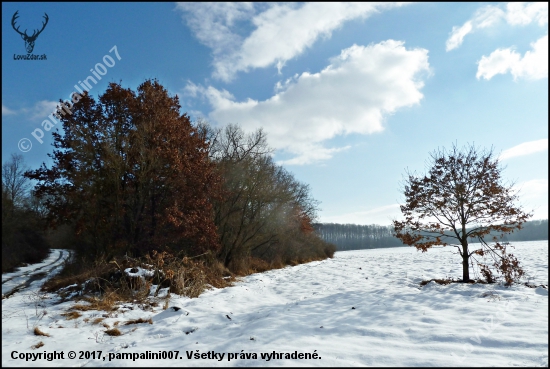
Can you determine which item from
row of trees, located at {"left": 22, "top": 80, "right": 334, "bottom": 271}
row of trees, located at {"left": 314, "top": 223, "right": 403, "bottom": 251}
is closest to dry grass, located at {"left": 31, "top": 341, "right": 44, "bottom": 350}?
row of trees, located at {"left": 22, "top": 80, "right": 334, "bottom": 271}

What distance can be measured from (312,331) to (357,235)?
395 ft

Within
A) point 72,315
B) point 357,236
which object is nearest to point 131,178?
point 72,315

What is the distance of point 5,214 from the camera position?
17.1 m

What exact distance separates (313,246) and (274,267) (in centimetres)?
1400

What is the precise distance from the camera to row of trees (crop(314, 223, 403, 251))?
10844 centimetres

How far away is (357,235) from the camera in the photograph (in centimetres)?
12038

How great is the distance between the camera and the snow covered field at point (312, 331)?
4.19 meters

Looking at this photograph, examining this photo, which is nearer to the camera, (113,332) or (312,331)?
(113,332)

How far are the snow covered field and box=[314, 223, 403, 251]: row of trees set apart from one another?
102201 mm

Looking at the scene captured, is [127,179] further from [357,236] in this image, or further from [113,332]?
[357,236]

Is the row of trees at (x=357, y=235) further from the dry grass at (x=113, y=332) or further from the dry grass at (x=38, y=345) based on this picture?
the dry grass at (x=38, y=345)

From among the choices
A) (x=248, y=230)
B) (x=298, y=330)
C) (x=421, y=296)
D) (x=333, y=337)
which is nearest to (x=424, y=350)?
(x=333, y=337)

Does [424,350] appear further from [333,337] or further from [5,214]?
[5,214]

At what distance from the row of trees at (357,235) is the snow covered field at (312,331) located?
335 ft
